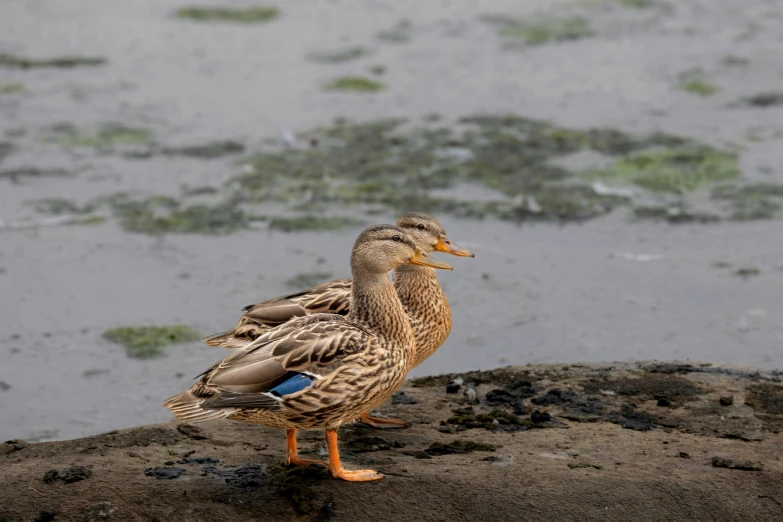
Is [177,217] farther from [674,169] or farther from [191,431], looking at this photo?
[674,169]

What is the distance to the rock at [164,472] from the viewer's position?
556 cm

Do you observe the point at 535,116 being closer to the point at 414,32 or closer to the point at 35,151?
the point at 414,32

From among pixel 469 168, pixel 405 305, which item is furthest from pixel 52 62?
pixel 405 305

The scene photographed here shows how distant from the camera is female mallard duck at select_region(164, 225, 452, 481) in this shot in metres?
5.43

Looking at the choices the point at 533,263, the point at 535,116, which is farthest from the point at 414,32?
the point at 533,263

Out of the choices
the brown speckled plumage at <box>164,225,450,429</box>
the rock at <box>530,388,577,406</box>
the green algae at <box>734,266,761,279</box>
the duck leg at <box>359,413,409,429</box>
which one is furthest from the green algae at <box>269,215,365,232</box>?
the brown speckled plumage at <box>164,225,450,429</box>

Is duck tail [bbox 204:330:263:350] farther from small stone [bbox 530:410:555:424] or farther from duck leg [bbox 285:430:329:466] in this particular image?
small stone [bbox 530:410:555:424]

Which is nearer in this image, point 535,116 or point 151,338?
point 151,338

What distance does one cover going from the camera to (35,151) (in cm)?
1130

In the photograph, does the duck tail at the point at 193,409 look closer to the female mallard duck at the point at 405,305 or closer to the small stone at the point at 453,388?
the female mallard duck at the point at 405,305

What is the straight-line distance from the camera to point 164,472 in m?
5.61

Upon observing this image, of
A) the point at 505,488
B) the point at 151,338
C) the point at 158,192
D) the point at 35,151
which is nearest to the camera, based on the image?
the point at 505,488

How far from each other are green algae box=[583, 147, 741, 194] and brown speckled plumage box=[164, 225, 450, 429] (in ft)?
16.6

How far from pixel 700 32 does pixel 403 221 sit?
7822mm
